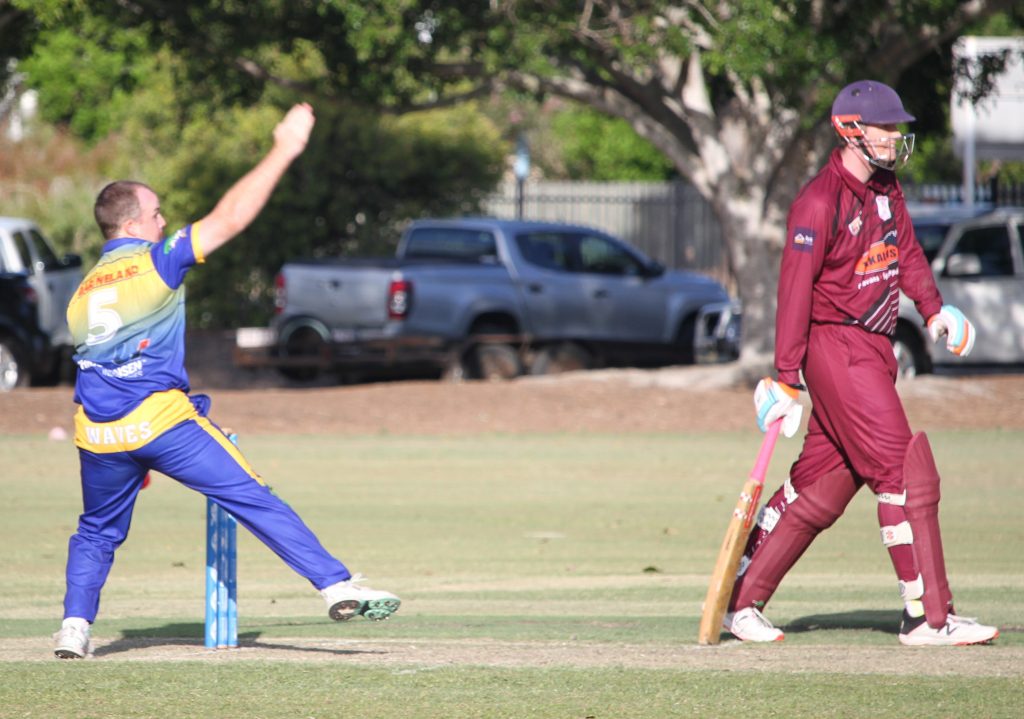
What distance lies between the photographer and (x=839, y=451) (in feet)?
21.6

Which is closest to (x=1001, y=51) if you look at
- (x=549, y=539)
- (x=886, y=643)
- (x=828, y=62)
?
(x=828, y=62)

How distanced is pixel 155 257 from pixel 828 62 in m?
12.0

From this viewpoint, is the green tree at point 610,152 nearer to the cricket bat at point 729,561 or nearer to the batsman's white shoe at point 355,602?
the cricket bat at point 729,561

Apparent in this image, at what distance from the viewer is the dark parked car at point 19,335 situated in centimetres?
1928

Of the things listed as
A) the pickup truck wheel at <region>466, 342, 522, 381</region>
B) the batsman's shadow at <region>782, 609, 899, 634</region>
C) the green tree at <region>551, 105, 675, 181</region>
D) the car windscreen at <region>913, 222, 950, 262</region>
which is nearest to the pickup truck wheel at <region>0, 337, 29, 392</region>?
the pickup truck wheel at <region>466, 342, 522, 381</region>

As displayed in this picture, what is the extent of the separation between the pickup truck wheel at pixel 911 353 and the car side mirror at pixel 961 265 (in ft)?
2.69

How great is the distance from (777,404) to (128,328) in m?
2.37

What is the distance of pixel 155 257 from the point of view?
19.6ft

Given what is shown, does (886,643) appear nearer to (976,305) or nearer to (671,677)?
(671,677)

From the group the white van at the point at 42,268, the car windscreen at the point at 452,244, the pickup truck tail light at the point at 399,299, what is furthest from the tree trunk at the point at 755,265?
the white van at the point at 42,268

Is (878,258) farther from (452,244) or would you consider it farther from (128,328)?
(452,244)

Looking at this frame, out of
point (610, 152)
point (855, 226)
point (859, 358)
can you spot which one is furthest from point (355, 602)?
point (610, 152)

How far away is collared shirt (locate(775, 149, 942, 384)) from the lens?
6363mm

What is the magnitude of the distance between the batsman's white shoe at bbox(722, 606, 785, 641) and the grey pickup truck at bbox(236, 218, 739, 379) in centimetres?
1340
